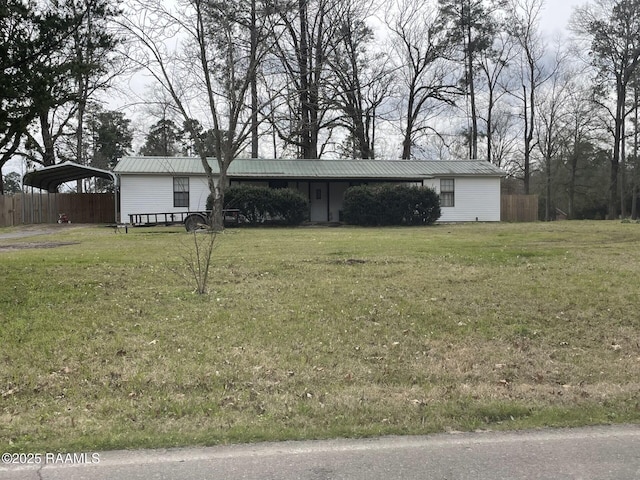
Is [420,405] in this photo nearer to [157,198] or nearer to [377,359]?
[377,359]

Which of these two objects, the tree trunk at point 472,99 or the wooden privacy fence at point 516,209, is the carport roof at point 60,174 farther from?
the tree trunk at point 472,99

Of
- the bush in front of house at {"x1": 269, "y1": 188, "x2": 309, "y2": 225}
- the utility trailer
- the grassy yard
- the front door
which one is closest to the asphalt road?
the grassy yard

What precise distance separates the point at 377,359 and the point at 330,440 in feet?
6.19

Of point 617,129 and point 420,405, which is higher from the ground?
point 617,129

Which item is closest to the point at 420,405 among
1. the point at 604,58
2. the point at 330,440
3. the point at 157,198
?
the point at 330,440

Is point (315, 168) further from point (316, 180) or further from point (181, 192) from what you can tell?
point (181, 192)

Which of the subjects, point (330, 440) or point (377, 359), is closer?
point (330, 440)

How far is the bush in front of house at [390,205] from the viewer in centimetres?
2606

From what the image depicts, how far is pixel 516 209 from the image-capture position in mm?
32719

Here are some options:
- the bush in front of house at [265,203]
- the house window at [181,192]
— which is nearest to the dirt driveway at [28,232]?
the house window at [181,192]

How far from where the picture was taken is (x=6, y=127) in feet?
26.5

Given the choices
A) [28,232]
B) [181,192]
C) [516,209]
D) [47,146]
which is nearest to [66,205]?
[47,146]

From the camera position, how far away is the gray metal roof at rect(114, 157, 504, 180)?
28266 mm

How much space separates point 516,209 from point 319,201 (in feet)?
38.8
